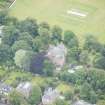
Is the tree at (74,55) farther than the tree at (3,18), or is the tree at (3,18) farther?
the tree at (3,18)

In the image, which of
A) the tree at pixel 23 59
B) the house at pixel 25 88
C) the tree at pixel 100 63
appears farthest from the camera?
the tree at pixel 100 63

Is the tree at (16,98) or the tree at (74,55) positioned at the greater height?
the tree at (74,55)

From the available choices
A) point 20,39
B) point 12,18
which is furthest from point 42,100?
point 12,18

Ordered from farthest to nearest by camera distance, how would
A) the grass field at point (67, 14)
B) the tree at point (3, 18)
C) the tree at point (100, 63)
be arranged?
the grass field at point (67, 14)
the tree at point (3, 18)
the tree at point (100, 63)

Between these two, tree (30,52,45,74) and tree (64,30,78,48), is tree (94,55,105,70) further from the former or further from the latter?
tree (30,52,45,74)

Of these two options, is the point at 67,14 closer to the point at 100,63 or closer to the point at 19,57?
the point at 100,63

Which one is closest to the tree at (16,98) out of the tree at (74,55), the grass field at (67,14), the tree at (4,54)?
the tree at (4,54)

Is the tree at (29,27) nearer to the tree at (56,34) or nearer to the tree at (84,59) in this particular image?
the tree at (56,34)
